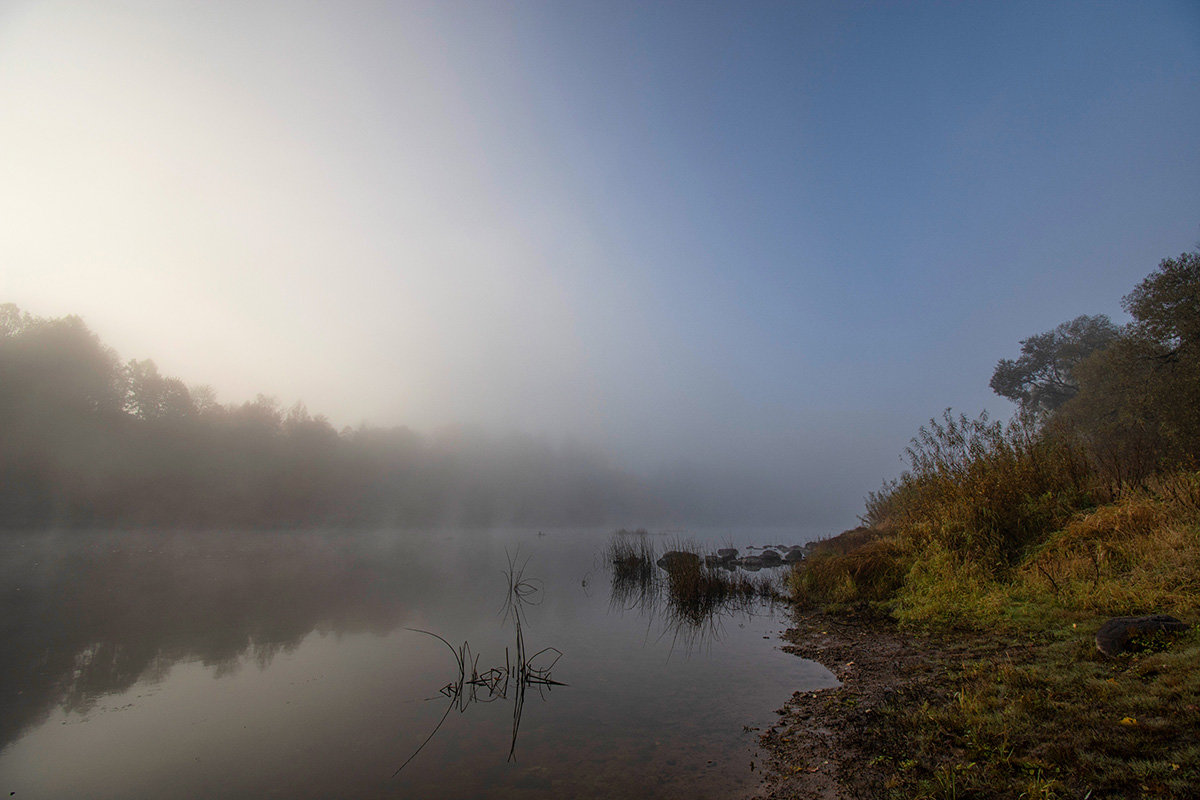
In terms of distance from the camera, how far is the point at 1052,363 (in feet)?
149

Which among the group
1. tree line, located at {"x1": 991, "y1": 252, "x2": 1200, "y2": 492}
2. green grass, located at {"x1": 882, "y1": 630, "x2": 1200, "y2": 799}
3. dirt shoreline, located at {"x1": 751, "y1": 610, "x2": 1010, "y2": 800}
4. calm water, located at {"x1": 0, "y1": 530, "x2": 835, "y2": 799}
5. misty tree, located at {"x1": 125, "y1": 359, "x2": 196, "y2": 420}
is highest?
misty tree, located at {"x1": 125, "y1": 359, "x2": 196, "y2": 420}

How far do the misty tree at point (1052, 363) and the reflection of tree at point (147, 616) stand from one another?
50216 mm

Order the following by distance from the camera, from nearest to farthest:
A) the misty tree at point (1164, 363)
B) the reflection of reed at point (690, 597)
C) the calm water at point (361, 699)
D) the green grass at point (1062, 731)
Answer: the green grass at point (1062, 731) → the calm water at point (361, 699) → the reflection of reed at point (690, 597) → the misty tree at point (1164, 363)

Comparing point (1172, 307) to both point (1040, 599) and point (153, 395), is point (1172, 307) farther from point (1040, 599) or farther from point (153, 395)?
point (153, 395)

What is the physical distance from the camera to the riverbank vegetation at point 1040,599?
122 inches

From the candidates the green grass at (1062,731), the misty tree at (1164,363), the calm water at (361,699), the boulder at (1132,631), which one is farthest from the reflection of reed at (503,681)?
the misty tree at (1164,363)

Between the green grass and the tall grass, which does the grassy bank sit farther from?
the tall grass

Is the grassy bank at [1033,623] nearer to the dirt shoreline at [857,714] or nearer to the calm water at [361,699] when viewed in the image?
the dirt shoreline at [857,714]

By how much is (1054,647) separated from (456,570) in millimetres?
20317

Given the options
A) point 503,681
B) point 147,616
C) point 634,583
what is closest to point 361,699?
point 503,681

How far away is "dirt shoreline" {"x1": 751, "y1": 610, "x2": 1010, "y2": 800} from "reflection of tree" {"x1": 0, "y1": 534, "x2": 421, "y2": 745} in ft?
24.9

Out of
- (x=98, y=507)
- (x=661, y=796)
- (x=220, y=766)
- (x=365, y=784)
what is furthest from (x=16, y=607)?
(x=98, y=507)

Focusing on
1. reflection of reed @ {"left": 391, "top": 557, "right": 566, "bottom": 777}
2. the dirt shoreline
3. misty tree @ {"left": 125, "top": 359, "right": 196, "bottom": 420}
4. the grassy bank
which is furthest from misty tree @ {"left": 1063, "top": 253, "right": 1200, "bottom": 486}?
misty tree @ {"left": 125, "top": 359, "right": 196, "bottom": 420}

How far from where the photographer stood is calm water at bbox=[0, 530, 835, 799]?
4.51 meters
